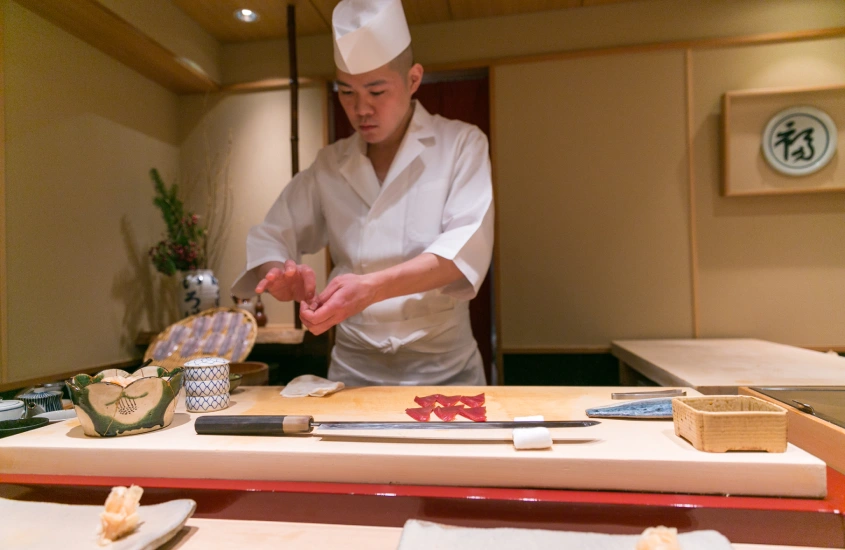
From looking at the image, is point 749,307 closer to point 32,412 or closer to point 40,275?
point 32,412

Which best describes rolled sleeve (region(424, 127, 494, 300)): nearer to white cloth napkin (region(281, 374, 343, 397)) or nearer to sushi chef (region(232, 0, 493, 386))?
sushi chef (region(232, 0, 493, 386))

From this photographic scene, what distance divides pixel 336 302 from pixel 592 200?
72.8 inches

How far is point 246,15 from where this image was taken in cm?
270

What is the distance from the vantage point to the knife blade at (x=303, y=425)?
0.88 m

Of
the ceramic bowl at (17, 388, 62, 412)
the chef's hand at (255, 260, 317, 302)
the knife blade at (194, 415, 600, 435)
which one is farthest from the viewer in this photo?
the chef's hand at (255, 260, 317, 302)

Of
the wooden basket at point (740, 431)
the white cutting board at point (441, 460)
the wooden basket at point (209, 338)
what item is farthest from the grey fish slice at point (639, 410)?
the wooden basket at point (209, 338)

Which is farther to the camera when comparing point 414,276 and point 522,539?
point 414,276

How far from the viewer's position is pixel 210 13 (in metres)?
2.69

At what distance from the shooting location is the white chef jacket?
1.68 metres

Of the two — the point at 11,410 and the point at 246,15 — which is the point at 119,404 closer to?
the point at 11,410

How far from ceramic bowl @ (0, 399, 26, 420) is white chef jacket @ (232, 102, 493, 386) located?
648 mm

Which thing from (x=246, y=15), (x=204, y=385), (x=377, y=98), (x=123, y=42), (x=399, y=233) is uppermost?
(x=246, y=15)

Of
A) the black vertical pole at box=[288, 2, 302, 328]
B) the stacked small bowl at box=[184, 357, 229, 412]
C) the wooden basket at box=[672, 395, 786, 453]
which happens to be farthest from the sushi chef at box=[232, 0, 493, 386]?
the black vertical pole at box=[288, 2, 302, 328]

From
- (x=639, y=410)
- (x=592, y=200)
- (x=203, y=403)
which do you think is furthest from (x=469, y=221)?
(x=592, y=200)
